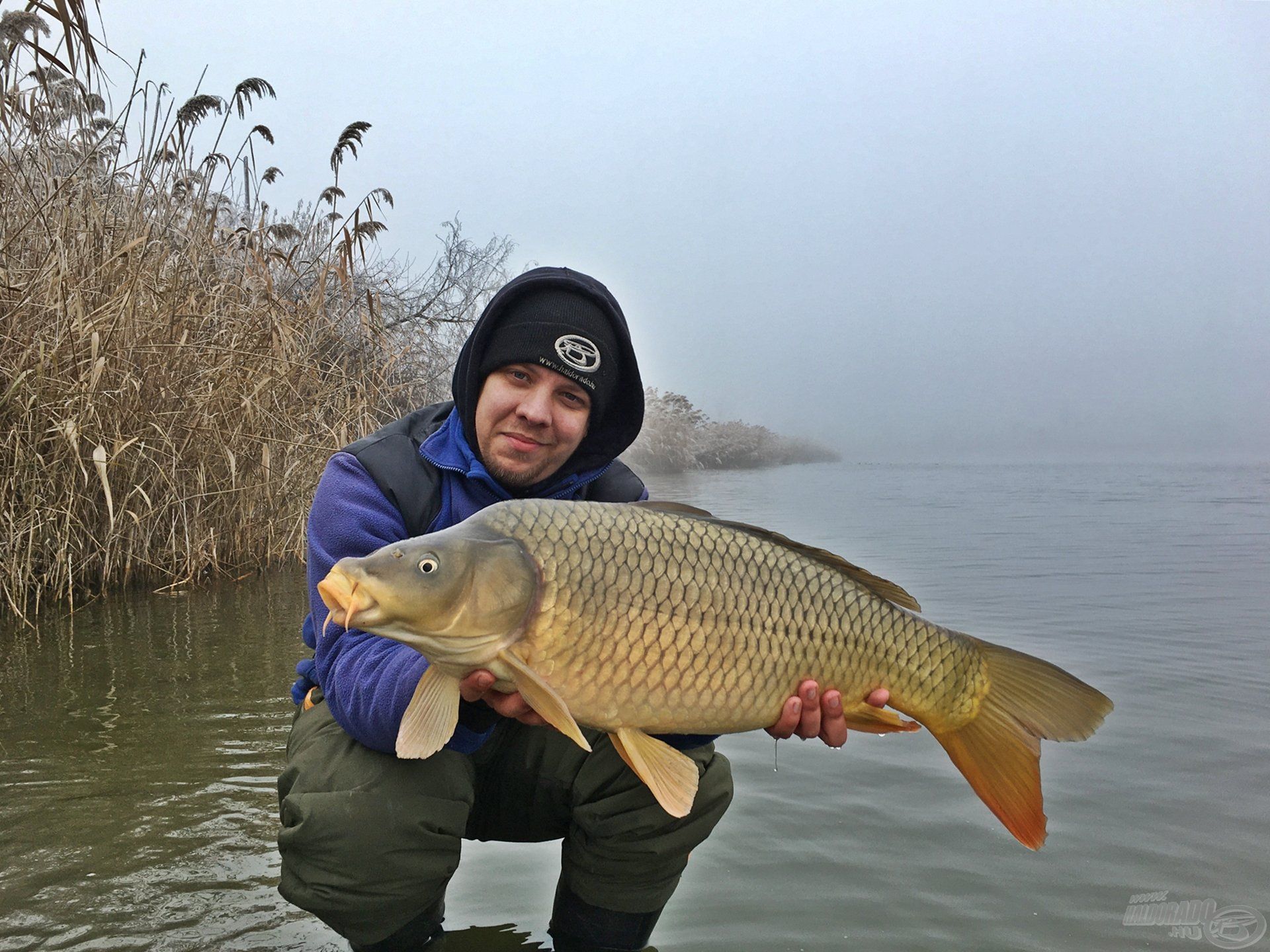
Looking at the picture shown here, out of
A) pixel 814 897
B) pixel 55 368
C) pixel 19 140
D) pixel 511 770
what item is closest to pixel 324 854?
pixel 511 770

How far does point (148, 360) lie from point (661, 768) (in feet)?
12.1

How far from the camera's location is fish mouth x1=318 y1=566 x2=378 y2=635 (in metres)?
1.33

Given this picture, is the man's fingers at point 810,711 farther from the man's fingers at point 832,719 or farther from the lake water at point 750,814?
the lake water at point 750,814

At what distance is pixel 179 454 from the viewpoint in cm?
449

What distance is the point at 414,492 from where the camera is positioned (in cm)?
186

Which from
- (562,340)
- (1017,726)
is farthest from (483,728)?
(1017,726)

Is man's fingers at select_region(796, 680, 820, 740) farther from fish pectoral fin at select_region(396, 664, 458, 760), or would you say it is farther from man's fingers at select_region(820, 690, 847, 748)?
fish pectoral fin at select_region(396, 664, 458, 760)

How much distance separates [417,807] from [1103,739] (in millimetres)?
2298

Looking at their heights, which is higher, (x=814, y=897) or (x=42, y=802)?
(x=42, y=802)

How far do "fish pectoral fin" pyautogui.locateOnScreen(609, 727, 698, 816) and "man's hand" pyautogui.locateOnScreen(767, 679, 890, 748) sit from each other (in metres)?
0.19

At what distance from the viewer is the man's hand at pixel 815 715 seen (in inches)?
63.6

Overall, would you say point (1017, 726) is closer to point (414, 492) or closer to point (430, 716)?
point (430, 716)

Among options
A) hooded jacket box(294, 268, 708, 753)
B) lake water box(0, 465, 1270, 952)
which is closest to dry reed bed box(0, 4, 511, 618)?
lake water box(0, 465, 1270, 952)

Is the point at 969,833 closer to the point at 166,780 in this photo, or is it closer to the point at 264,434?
the point at 166,780
